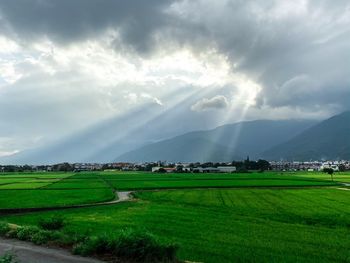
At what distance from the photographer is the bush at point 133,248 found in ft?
42.4

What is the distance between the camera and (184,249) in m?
17.7

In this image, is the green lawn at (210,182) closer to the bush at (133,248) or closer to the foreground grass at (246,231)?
the foreground grass at (246,231)

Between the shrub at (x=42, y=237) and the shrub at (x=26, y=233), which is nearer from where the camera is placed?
the shrub at (x=42, y=237)

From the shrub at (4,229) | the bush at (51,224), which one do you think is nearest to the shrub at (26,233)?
the shrub at (4,229)

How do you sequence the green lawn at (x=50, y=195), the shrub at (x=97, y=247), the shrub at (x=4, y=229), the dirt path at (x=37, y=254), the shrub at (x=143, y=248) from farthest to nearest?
the green lawn at (x=50, y=195)
the shrub at (x=4, y=229)
the shrub at (x=97, y=247)
the dirt path at (x=37, y=254)
the shrub at (x=143, y=248)

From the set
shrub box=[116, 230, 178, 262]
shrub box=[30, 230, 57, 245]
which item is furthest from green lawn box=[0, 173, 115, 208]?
shrub box=[116, 230, 178, 262]

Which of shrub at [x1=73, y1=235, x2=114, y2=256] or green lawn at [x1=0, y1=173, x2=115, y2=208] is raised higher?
green lawn at [x1=0, y1=173, x2=115, y2=208]

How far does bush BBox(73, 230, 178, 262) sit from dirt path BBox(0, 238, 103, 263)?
0.52 m

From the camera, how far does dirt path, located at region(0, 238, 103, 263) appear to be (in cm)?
1330

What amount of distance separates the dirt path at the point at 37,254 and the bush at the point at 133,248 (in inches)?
20.6

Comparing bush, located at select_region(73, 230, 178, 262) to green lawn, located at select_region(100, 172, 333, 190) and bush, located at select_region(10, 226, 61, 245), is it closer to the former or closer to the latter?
bush, located at select_region(10, 226, 61, 245)

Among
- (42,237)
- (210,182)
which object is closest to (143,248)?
(42,237)

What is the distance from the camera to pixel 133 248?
42.7 ft

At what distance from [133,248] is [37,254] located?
343 centimetres
